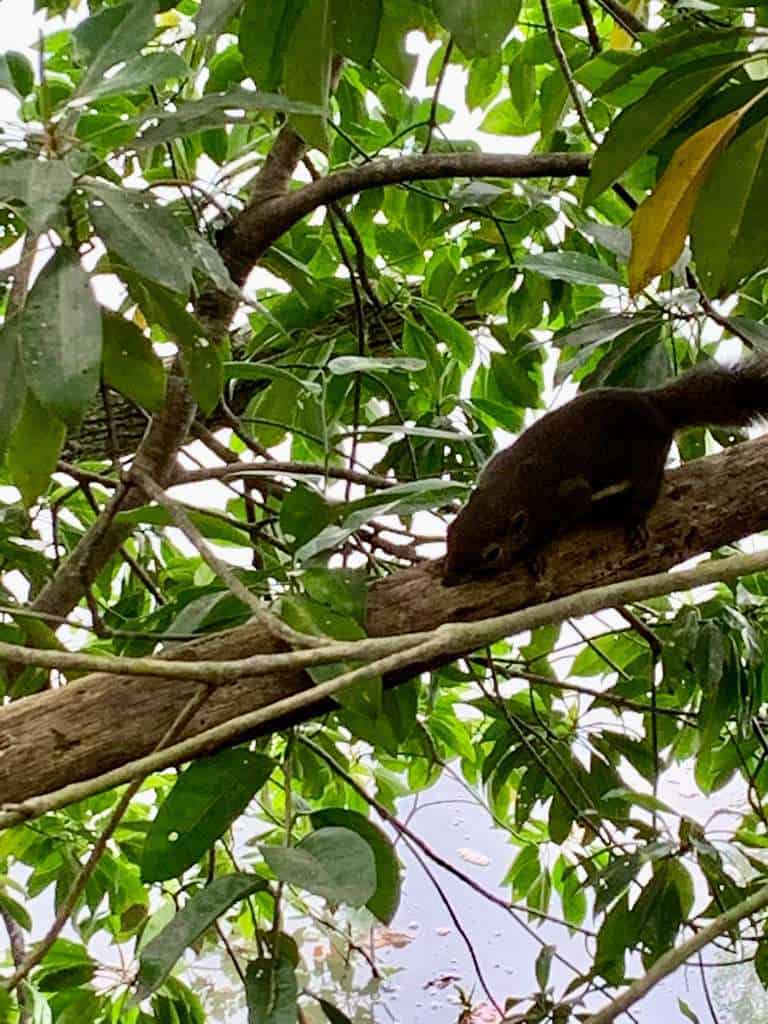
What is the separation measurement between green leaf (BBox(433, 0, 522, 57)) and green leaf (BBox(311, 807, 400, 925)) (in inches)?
23.8

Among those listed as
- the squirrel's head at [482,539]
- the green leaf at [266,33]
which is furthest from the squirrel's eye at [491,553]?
the green leaf at [266,33]

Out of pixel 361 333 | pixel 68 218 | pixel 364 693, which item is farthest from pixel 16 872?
pixel 68 218

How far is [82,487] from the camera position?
1263 millimetres

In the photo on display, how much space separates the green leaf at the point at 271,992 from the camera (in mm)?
707

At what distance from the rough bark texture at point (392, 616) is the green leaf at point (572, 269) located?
23 centimetres

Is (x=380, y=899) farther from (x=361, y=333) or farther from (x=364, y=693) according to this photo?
(x=361, y=333)

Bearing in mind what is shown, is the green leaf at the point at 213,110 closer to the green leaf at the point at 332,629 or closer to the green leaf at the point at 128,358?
the green leaf at the point at 128,358

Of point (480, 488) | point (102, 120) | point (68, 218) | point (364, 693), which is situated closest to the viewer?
point (68, 218)

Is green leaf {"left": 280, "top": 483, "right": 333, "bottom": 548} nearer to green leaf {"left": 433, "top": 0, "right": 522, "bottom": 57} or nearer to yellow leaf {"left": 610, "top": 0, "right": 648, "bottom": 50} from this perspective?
green leaf {"left": 433, "top": 0, "right": 522, "bottom": 57}

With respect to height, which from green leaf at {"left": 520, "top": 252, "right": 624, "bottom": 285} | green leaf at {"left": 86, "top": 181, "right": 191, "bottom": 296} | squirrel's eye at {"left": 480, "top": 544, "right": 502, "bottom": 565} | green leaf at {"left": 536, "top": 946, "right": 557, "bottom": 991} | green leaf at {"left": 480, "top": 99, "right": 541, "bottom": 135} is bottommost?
green leaf at {"left": 536, "top": 946, "right": 557, "bottom": 991}

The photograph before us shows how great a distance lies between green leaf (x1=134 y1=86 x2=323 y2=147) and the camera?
726 millimetres

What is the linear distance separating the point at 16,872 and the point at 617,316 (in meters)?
1.68

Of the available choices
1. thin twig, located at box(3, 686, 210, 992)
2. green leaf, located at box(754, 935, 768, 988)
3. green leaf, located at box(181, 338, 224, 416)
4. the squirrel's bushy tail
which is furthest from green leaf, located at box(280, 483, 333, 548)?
the squirrel's bushy tail

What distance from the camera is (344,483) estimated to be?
54.1 inches
